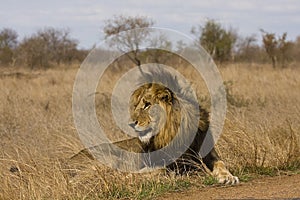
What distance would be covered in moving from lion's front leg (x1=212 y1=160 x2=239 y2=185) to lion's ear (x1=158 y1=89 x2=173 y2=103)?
826 millimetres

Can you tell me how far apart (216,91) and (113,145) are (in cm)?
548

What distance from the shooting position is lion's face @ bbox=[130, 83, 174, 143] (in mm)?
5316

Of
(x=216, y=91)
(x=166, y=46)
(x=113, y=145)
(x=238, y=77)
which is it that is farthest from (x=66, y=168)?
(x=166, y=46)

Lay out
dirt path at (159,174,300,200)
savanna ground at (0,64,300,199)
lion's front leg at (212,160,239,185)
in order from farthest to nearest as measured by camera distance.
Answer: lion's front leg at (212,160,239,185) < savanna ground at (0,64,300,199) < dirt path at (159,174,300,200)

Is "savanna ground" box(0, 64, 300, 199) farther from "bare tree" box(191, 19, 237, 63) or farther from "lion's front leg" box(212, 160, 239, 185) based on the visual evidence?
"bare tree" box(191, 19, 237, 63)

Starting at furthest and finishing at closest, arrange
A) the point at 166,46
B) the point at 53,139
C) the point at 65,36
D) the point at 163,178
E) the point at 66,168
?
1. the point at 65,36
2. the point at 166,46
3. the point at 53,139
4. the point at 66,168
5. the point at 163,178

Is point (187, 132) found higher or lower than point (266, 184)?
higher

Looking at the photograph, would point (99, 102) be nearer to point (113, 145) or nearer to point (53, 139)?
point (53, 139)

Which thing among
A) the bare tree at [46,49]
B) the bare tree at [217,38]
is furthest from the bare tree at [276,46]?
the bare tree at [46,49]

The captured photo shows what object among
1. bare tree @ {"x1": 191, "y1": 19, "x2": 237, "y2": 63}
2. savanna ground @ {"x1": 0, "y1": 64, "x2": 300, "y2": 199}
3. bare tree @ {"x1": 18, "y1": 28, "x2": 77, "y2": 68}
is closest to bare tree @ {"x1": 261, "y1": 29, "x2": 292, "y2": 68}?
bare tree @ {"x1": 191, "y1": 19, "x2": 237, "y2": 63}

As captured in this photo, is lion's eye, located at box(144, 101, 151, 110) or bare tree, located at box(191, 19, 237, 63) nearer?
lion's eye, located at box(144, 101, 151, 110)

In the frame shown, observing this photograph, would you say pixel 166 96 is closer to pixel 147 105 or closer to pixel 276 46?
pixel 147 105

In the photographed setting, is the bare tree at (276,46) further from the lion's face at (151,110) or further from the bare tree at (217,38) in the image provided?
the lion's face at (151,110)

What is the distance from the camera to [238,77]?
56.7ft
